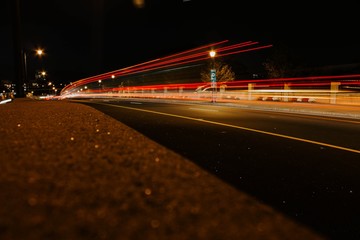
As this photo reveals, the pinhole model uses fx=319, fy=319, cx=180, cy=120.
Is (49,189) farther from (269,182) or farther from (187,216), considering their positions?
(269,182)

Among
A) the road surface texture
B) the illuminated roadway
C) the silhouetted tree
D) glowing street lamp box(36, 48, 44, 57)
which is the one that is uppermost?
glowing street lamp box(36, 48, 44, 57)

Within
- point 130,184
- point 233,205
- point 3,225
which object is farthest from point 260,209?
point 3,225

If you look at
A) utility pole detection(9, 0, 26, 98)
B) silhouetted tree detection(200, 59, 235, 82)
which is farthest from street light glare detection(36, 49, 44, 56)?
silhouetted tree detection(200, 59, 235, 82)

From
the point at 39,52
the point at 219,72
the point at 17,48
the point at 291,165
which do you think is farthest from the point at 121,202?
the point at 219,72

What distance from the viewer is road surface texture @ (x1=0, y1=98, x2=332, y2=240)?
8.84ft

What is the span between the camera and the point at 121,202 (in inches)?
128

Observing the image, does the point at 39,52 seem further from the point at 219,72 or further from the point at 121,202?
the point at 121,202

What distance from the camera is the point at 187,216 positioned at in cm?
304

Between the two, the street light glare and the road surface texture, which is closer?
the road surface texture

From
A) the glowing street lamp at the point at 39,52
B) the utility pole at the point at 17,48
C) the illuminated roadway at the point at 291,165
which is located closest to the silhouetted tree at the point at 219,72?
the glowing street lamp at the point at 39,52

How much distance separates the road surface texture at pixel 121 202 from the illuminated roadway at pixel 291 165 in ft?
1.31

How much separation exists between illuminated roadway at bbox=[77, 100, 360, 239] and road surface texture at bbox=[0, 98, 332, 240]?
0.40m

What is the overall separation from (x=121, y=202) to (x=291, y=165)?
143 inches

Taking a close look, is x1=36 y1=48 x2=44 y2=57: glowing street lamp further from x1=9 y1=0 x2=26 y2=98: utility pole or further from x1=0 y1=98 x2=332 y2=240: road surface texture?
x1=0 y1=98 x2=332 y2=240: road surface texture
